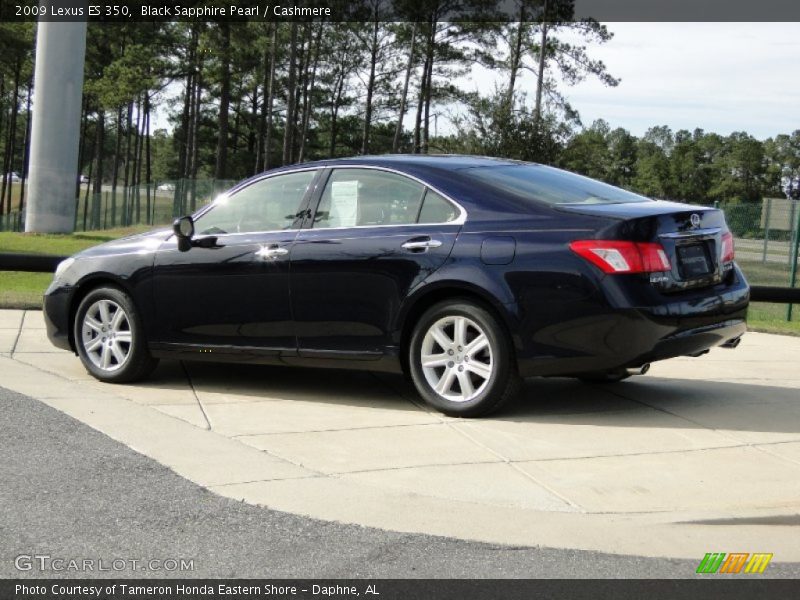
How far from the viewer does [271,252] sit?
297 inches

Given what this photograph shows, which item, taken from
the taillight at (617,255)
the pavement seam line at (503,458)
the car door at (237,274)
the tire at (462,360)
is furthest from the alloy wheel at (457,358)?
the car door at (237,274)

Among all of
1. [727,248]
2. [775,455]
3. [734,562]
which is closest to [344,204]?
[727,248]

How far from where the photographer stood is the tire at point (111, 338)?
26.5 feet

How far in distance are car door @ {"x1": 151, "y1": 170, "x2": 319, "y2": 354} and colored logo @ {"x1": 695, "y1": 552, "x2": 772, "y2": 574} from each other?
369 cm

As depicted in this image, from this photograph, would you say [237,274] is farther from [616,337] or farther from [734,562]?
[734,562]

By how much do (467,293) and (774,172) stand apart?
4506 inches

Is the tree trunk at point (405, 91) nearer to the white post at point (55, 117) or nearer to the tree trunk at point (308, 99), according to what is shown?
the tree trunk at point (308, 99)

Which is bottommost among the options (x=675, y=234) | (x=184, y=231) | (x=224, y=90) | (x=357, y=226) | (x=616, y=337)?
(x=616, y=337)

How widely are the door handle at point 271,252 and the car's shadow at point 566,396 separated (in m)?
0.97

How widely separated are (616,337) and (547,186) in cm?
126

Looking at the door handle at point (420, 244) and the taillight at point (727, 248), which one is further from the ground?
the taillight at point (727, 248)

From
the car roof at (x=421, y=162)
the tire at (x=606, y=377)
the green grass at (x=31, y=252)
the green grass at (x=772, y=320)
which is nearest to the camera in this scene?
the car roof at (x=421, y=162)

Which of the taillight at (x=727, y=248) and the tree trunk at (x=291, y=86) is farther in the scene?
the tree trunk at (x=291, y=86)

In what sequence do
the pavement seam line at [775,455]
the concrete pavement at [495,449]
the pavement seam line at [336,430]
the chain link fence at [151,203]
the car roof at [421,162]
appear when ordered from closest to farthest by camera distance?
1. the concrete pavement at [495,449]
2. the pavement seam line at [775,455]
3. the pavement seam line at [336,430]
4. the car roof at [421,162]
5. the chain link fence at [151,203]
